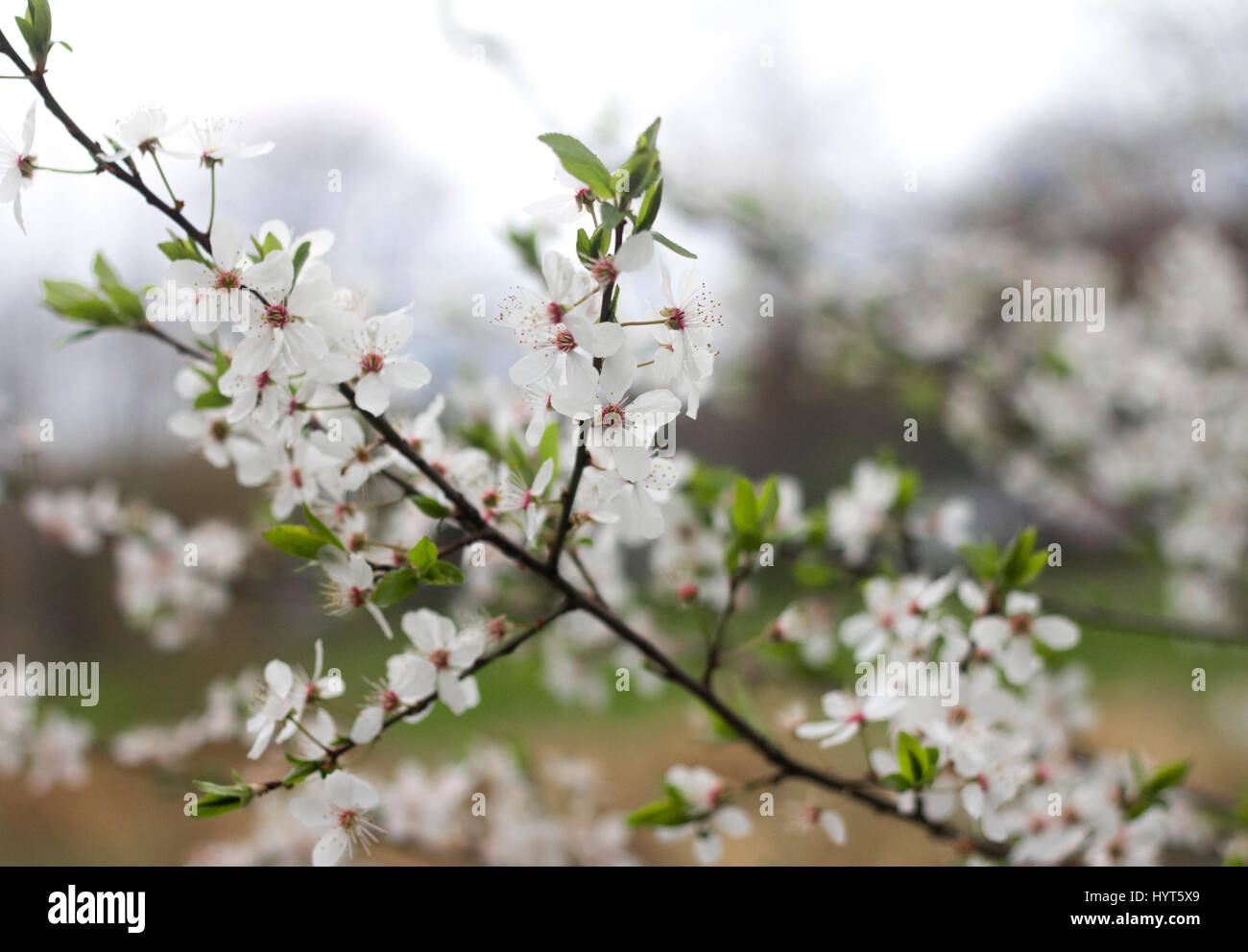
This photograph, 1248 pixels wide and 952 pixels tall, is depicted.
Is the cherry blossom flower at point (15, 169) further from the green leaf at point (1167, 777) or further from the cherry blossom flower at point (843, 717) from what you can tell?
the green leaf at point (1167, 777)

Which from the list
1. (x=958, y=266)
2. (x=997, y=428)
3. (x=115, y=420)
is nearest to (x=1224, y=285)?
(x=958, y=266)

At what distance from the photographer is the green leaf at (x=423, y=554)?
2.11ft

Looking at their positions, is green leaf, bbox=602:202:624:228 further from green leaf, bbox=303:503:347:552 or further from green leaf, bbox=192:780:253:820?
green leaf, bbox=192:780:253:820

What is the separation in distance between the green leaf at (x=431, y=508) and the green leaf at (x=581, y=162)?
0.29 m

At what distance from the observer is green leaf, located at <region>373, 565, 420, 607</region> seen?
0.65m

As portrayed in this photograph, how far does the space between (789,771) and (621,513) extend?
1.25ft

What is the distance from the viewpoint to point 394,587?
2.15ft

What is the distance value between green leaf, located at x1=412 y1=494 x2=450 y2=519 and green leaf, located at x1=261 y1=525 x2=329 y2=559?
0.09 meters

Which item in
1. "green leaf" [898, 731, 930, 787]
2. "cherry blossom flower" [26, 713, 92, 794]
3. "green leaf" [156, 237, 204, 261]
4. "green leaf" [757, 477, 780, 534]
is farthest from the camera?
"cherry blossom flower" [26, 713, 92, 794]

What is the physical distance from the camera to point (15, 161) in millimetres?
660

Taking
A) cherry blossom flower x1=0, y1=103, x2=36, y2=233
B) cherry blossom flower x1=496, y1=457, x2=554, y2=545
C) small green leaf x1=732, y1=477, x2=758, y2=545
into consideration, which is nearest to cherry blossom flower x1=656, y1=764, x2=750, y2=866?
small green leaf x1=732, y1=477, x2=758, y2=545

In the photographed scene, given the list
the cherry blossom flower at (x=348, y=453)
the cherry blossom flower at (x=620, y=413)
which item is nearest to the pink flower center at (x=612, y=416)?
the cherry blossom flower at (x=620, y=413)

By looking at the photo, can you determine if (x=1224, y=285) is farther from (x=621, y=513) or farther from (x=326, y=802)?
(x=326, y=802)
